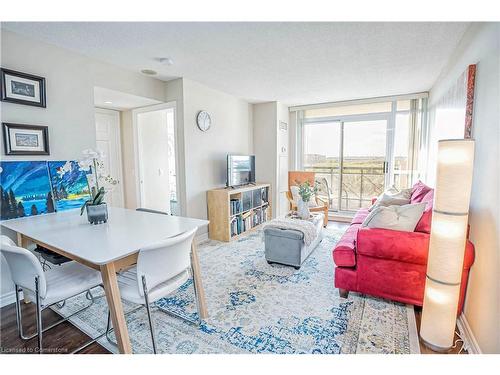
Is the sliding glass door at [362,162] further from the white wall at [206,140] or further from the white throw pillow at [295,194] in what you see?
the white wall at [206,140]

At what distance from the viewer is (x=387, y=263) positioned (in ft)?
6.94

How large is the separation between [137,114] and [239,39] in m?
2.47

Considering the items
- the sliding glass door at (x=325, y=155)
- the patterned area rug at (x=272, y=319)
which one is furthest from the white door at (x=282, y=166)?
the patterned area rug at (x=272, y=319)

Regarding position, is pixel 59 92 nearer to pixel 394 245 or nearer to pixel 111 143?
pixel 111 143

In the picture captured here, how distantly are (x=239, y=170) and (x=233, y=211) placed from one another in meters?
0.78

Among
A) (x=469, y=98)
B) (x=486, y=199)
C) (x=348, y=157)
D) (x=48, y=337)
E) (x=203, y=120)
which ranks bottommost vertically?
(x=48, y=337)

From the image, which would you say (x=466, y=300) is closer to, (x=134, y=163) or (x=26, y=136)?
(x=26, y=136)

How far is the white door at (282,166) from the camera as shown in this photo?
526 cm

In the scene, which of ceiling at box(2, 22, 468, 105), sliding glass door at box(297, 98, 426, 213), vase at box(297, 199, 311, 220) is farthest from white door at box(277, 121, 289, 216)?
vase at box(297, 199, 311, 220)

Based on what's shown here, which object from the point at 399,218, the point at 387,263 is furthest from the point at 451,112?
the point at 387,263

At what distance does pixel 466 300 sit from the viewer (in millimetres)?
1854

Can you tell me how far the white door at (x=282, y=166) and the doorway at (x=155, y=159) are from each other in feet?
6.75

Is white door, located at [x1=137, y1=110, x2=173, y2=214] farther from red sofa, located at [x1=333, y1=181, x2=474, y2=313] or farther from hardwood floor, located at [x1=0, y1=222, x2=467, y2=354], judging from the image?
red sofa, located at [x1=333, y1=181, x2=474, y2=313]
